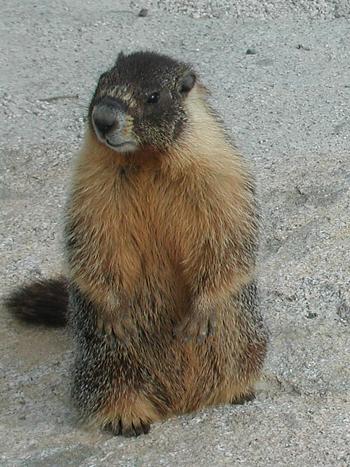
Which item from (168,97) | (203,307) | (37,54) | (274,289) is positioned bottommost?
(37,54)

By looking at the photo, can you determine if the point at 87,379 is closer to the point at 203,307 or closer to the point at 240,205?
the point at 203,307

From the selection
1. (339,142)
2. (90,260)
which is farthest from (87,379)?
(339,142)

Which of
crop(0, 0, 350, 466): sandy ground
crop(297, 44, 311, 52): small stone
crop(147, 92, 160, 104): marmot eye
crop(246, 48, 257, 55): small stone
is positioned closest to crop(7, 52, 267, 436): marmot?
crop(147, 92, 160, 104): marmot eye

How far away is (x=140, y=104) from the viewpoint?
3.82 m

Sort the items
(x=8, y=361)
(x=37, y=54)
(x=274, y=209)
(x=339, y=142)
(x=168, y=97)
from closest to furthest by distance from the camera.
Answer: (x=168, y=97) < (x=8, y=361) < (x=274, y=209) < (x=339, y=142) < (x=37, y=54)

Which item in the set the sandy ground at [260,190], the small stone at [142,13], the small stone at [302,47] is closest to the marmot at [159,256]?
the sandy ground at [260,190]

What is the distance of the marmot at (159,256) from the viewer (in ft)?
12.8

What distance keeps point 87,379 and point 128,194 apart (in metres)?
0.85

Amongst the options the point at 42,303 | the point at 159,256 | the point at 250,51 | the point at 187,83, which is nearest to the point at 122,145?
the point at 187,83

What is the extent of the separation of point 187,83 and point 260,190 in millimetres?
2038

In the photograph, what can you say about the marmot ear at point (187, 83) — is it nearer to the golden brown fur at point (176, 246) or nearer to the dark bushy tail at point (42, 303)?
the golden brown fur at point (176, 246)

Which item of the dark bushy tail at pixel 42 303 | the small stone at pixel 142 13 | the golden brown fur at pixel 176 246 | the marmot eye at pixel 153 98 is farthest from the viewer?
the small stone at pixel 142 13

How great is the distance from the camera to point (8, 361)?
479cm

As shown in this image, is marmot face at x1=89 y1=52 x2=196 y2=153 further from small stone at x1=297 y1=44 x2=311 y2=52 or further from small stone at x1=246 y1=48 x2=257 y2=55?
small stone at x1=297 y1=44 x2=311 y2=52
